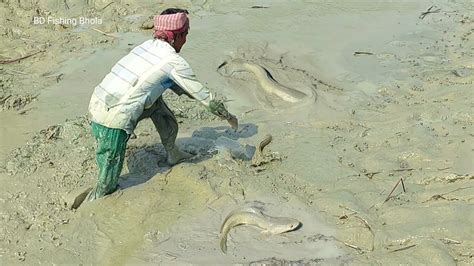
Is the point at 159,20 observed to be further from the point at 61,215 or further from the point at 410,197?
the point at 410,197

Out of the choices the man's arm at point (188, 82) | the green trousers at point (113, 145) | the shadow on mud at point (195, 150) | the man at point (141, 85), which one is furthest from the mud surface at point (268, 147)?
the man's arm at point (188, 82)

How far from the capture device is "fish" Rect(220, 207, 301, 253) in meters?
4.63

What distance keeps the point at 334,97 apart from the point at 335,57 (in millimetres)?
1163

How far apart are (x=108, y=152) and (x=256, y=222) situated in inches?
51.6

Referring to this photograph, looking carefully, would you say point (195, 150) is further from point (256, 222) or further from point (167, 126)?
point (256, 222)

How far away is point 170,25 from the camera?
14.9ft

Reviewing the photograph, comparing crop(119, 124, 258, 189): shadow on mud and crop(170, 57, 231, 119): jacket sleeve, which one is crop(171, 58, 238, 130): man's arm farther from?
crop(119, 124, 258, 189): shadow on mud

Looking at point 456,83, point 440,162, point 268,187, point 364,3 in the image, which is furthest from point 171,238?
point 364,3

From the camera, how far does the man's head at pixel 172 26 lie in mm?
4543

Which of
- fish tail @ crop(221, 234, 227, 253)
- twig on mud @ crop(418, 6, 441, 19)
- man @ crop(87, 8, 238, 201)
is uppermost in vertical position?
man @ crop(87, 8, 238, 201)

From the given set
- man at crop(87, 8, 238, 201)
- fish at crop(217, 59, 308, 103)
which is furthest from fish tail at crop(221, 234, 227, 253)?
fish at crop(217, 59, 308, 103)

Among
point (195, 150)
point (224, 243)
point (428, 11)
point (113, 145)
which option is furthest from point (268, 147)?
point (428, 11)

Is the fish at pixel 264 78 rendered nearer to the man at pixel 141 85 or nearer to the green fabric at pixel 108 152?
the man at pixel 141 85

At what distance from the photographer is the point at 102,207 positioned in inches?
194
